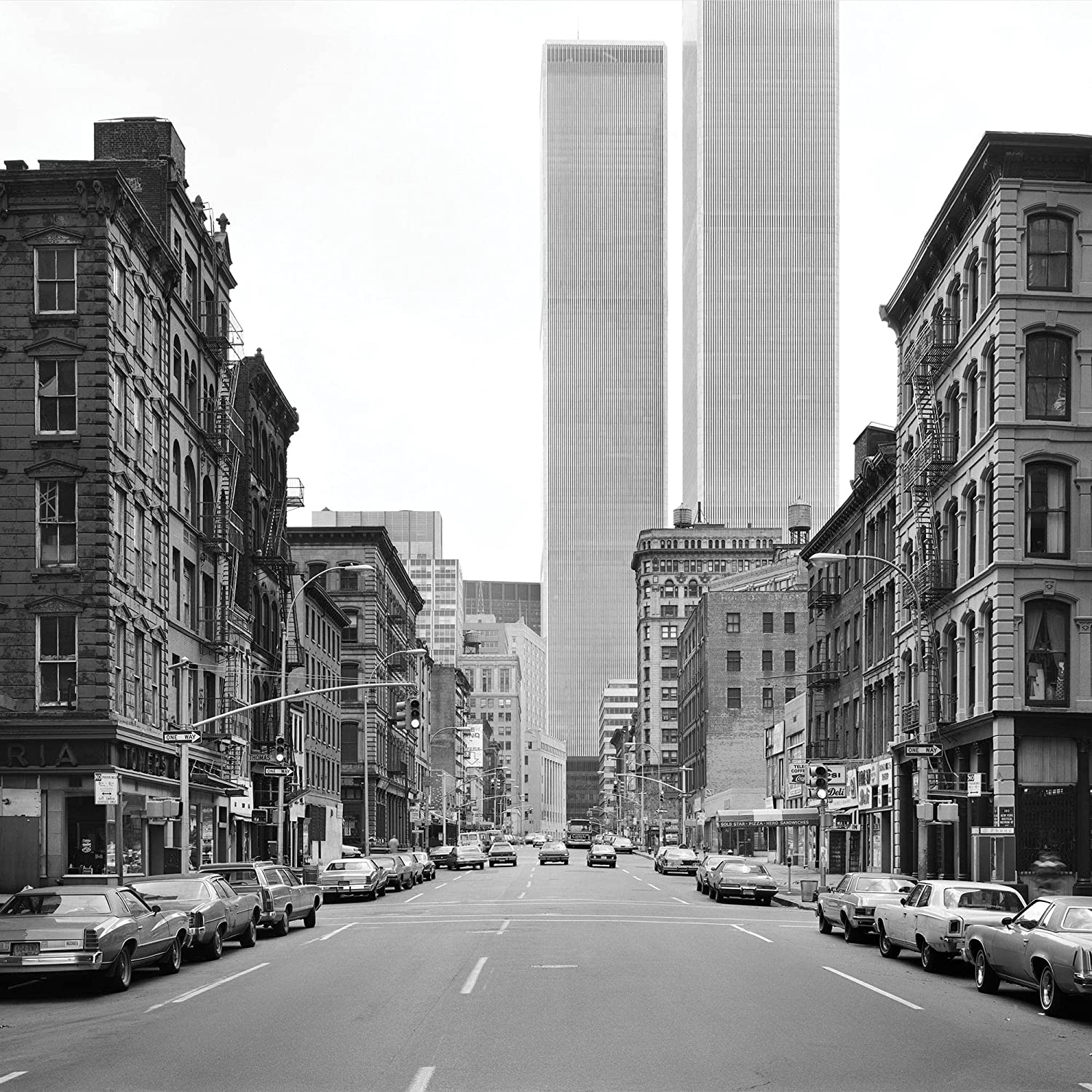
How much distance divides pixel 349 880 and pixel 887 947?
24670 millimetres

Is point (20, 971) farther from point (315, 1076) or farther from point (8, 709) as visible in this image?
point (8, 709)

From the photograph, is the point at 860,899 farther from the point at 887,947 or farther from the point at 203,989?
the point at 203,989

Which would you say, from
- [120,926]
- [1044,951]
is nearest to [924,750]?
[1044,951]

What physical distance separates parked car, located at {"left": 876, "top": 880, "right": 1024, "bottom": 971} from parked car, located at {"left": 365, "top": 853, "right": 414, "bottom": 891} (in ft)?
90.4

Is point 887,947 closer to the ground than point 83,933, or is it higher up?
closer to the ground

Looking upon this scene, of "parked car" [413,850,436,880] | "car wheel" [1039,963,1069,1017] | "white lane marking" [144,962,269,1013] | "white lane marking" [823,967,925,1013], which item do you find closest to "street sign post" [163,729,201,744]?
"white lane marking" [144,962,269,1013]

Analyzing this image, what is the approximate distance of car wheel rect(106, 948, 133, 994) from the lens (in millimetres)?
21969

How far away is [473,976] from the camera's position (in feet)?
74.7

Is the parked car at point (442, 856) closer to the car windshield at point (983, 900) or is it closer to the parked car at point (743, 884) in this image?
the parked car at point (743, 884)

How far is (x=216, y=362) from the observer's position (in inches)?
2362

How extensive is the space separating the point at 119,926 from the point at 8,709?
22809 millimetres

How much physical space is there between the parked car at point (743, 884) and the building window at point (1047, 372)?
1585cm

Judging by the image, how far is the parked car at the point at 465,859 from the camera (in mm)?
87562

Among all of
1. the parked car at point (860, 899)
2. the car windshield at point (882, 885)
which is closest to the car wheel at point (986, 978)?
the parked car at point (860, 899)
